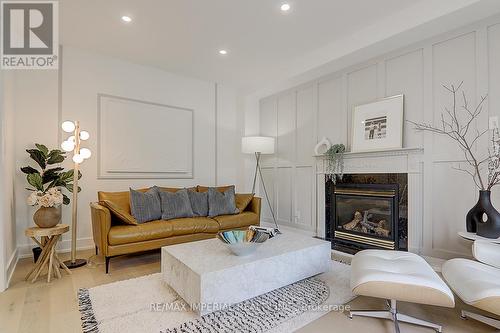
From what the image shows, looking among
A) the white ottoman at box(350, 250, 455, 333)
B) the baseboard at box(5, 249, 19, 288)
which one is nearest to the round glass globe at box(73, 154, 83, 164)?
the baseboard at box(5, 249, 19, 288)

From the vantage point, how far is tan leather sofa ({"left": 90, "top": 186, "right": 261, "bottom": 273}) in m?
2.75

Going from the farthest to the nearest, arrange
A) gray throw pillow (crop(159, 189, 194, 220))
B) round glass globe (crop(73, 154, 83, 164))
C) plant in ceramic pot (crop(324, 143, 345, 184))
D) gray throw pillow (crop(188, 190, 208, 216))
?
plant in ceramic pot (crop(324, 143, 345, 184)), gray throw pillow (crop(188, 190, 208, 216)), gray throw pillow (crop(159, 189, 194, 220)), round glass globe (crop(73, 154, 83, 164))

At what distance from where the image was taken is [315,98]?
4.37 m

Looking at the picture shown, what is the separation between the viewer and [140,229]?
293 centimetres

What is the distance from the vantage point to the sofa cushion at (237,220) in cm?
361

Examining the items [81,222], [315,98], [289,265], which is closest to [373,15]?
[315,98]

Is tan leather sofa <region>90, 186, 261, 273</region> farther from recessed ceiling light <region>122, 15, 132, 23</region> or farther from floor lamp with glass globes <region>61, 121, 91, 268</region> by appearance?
recessed ceiling light <region>122, 15, 132, 23</region>

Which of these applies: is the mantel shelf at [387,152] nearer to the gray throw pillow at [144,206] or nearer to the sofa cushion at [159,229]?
the sofa cushion at [159,229]

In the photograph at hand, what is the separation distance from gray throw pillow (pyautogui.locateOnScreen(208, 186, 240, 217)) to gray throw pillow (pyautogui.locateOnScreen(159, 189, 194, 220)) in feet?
1.04

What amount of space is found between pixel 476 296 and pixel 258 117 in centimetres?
442

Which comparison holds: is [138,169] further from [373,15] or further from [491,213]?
[491,213]

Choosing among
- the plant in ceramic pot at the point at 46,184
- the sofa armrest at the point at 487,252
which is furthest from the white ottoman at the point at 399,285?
the plant in ceramic pot at the point at 46,184

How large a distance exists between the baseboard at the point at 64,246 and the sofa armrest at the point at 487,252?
4263mm

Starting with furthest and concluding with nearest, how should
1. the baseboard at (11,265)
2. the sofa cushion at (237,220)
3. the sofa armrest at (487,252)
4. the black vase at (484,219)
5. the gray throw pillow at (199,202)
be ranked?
the gray throw pillow at (199,202) < the sofa cushion at (237,220) < the baseboard at (11,265) < the black vase at (484,219) < the sofa armrest at (487,252)
